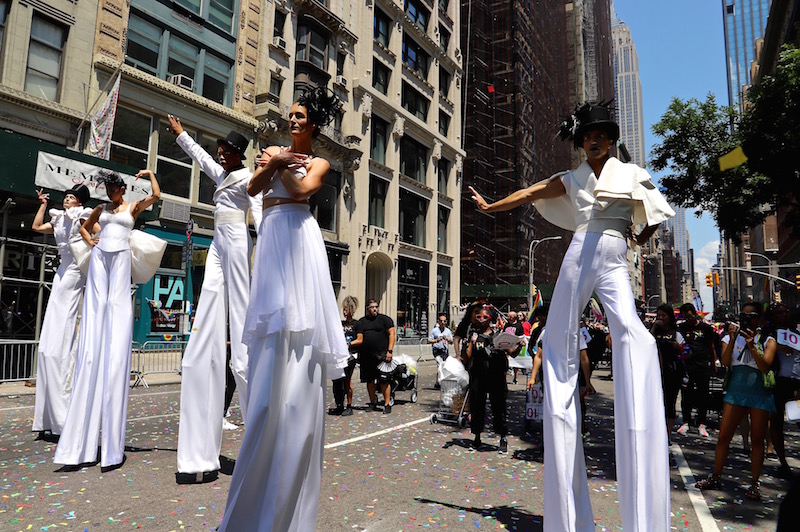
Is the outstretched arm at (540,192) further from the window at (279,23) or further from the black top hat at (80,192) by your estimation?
the window at (279,23)

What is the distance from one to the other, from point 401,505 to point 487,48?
54.3 m

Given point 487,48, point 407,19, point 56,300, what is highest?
point 487,48

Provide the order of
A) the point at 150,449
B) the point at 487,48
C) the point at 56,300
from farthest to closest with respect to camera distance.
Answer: the point at 487,48
the point at 56,300
the point at 150,449

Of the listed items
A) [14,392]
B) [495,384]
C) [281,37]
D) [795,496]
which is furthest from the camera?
[281,37]

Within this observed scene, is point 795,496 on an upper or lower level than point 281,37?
lower

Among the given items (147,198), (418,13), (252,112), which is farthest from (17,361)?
(418,13)

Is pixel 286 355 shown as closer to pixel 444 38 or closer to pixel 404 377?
pixel 404 377

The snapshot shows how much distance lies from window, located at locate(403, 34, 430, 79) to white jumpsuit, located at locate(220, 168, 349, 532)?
35133 millimetres

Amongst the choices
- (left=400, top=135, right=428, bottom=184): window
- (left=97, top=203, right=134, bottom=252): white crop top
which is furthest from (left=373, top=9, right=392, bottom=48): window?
(left=97, top=203, right=134, bottom=252): white crop top

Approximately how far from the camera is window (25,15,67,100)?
16.2m

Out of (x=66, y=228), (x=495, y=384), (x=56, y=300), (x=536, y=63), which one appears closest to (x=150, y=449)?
(x=56, y=300)

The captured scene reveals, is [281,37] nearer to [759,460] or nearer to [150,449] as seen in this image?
[150,449]

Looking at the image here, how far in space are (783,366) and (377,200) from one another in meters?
27.3

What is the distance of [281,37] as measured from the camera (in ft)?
83.5
